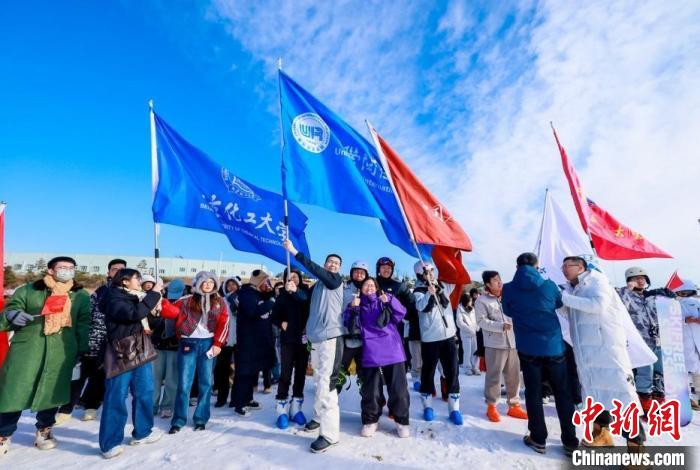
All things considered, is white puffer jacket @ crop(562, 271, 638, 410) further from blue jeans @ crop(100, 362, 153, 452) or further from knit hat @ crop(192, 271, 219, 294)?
blue jeans @ crop(100, 362, 153, 452)

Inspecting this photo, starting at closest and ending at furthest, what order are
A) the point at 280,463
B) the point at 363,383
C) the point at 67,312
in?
the point at 280,463, the point at 67,312, the point at 363,383

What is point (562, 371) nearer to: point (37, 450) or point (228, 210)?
point (228, 210)

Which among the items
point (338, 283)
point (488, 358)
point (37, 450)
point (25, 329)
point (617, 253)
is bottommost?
point (37, 450)

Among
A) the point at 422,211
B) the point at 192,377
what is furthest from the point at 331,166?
the point at 192,377

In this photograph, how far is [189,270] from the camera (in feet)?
284

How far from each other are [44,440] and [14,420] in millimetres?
430

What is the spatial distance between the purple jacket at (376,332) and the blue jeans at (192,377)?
87.6 inches

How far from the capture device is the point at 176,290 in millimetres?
6445

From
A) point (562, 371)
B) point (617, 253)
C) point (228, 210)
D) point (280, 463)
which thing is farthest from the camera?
point (617, 253)

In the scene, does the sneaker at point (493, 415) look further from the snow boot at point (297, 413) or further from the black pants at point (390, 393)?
the snow boot at point (297, 413)

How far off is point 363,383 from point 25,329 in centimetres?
437

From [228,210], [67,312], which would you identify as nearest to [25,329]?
[67,312]

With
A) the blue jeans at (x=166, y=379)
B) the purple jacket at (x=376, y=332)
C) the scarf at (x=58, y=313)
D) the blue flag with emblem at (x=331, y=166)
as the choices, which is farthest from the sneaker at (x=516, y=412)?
the scarf at (x=58, y=313)

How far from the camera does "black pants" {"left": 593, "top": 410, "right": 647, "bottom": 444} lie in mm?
3688
